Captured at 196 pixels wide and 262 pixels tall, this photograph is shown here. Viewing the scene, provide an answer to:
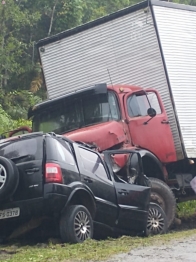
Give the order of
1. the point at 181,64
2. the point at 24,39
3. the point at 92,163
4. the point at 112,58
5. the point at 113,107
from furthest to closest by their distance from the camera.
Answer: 1. the point at 24,39
2. the point at 112,58
3. the point at 181,64
4. the point at 113,107
5. the point at 92,163

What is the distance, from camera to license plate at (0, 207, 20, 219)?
824 centimetres

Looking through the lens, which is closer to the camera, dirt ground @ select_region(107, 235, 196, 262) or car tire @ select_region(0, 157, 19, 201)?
dirt ground @ select_region(107, 235, 196, 262)

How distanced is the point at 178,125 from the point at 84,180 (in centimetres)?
381

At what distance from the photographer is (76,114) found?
11.8 metres

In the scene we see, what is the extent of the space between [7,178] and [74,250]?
1305mm

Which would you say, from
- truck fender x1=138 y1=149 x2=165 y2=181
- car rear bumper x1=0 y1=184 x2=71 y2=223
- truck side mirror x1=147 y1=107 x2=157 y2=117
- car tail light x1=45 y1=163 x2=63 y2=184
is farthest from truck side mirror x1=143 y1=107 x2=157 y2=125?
car rear bumper x1=0 y1=184 x2=71 y2=223

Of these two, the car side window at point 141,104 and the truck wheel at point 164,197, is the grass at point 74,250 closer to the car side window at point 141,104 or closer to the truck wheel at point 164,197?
the truck wheel at point 164,197

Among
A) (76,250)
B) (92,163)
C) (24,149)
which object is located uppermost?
(24,149)

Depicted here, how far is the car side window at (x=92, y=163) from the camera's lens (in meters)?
9.18

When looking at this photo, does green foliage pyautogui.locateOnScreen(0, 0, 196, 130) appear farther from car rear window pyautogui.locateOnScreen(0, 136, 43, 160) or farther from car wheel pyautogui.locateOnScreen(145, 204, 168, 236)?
car rear window pyautogui.locateOnScreen(0, 136, 43, 160)

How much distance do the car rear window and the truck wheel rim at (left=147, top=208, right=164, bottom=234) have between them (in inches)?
118

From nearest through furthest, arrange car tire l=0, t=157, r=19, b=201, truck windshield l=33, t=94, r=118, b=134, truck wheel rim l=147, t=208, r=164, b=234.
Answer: car tire l=0, t=157, r=19, b=201 → truck wheel rim l=147, t=208, r=164, b=234 → truck windshield l=33, t=94, r=118, b=134

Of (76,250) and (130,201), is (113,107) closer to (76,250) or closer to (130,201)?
(130,201)

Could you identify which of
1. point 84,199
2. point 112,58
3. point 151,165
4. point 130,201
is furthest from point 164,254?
point 112,58
